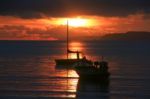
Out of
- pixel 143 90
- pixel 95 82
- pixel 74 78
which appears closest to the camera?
pixel 143 90

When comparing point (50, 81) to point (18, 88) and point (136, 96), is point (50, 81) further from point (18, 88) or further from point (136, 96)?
point (136, 96)

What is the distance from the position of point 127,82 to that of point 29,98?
19.3 metres

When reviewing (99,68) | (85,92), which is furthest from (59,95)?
(99,68)

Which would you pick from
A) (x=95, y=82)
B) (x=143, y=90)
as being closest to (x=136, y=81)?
(x=95, y=82)

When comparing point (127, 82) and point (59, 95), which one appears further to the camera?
point (127, 82)

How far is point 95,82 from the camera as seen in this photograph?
63.8 metres

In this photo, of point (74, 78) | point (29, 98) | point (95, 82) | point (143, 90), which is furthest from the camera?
point (74, 78)

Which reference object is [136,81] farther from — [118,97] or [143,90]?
[118,97]

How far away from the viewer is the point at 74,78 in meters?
71.3

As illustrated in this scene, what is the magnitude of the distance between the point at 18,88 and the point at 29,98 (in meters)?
9.32

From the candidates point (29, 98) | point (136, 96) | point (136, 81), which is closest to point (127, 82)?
point (136, 81)

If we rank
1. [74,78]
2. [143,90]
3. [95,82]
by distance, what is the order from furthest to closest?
[74,78]
[95,82]
[143,90]

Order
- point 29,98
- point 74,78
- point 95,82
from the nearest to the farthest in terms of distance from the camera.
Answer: point 29,98 < point 95,82 < point 74,78

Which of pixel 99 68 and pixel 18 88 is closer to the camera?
pixel 18 88
